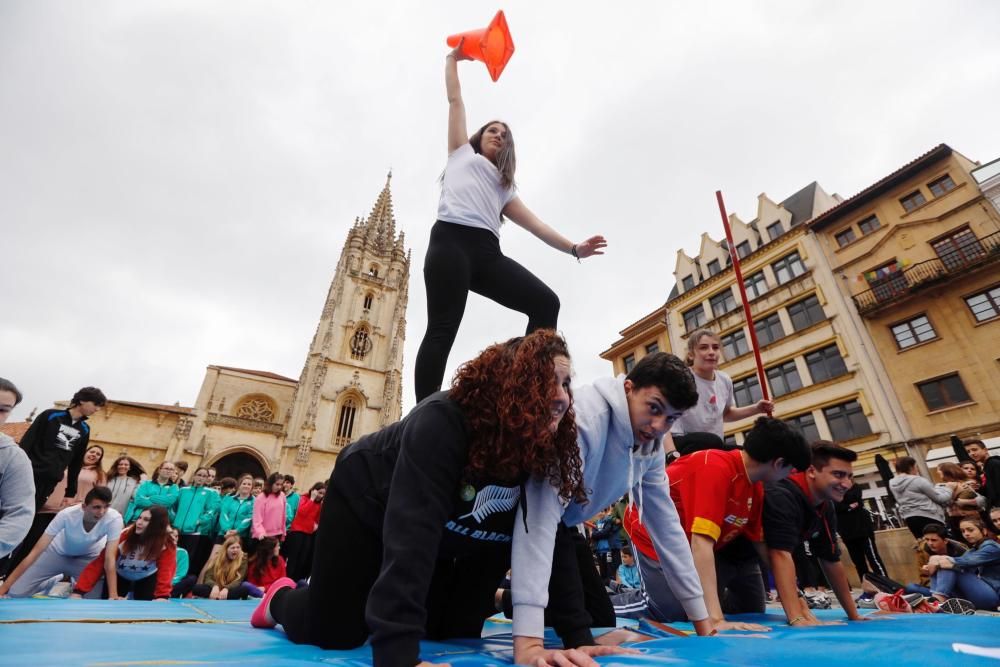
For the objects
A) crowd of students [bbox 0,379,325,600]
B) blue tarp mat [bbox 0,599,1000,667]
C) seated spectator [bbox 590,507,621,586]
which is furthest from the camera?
seated spectator [bbox 590,507,621,586]

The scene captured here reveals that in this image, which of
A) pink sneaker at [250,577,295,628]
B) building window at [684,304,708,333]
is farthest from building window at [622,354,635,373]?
pink sneaker at [250,577,295,628]

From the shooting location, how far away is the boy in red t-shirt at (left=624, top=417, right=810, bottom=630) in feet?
9.23

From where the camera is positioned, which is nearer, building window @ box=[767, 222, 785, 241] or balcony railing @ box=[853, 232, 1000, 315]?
balcony railing @ box=[853, 232, 1000, 315]

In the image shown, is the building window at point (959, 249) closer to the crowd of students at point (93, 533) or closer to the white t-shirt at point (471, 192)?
the white t-shirt at point (471, 192)

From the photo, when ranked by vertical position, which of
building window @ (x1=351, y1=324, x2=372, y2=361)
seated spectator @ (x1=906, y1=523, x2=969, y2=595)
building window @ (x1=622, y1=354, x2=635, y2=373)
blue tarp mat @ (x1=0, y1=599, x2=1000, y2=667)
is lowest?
blue tarp mat @ (x1=0, y1=599, x2=1000, y2=667)

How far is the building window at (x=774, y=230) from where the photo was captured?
23.2m

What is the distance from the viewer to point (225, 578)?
6578 millimetres

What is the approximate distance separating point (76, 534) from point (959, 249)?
2567 centimetres

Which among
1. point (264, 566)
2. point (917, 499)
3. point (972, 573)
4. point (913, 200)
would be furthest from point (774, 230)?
point (264, 566)

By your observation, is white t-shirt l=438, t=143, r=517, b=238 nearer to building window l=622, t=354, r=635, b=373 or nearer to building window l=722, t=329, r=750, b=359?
building window l=722, t=329, r=750, b=359

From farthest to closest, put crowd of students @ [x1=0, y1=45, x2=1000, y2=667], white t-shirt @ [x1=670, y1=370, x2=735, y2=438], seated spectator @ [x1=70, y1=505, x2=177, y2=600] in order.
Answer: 1. seated spectator @ [x1=70, y1=505, x2=177, y2=600]
2. white t-shirt @ [x1=670, y1=370, x2=735, y2=438]
3. crowd of students @ [x1=0, y1=45, x2=1000, y2=667]

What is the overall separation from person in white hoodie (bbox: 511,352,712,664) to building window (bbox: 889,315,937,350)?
21133 mm

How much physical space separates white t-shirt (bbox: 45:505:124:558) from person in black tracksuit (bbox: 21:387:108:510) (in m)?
0.40

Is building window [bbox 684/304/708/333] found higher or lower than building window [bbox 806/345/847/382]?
higher
